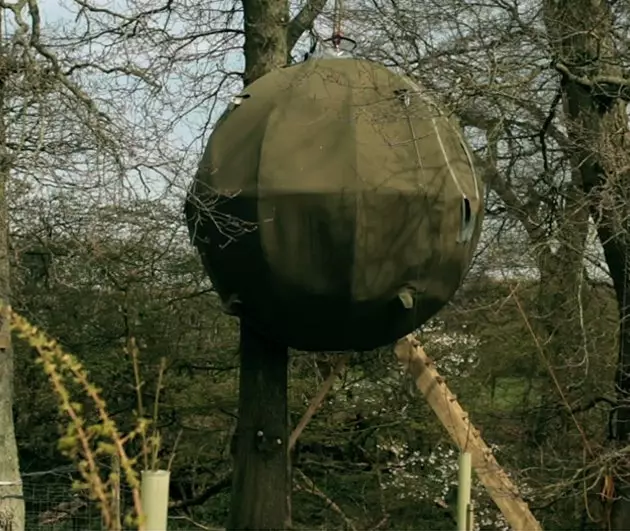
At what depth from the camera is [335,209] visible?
512 centimetres

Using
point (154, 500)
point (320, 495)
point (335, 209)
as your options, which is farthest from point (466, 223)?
point (320, 495)

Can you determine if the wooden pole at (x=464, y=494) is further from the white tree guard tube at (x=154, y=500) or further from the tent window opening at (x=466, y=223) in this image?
the tent window opening at (x=466, y=223)

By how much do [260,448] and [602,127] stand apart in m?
3.52

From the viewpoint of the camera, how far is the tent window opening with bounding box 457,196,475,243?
539cm

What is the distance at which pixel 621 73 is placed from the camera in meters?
7.95

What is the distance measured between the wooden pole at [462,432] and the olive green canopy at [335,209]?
7.47 ft

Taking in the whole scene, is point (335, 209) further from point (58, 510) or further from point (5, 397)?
point (58, 510)

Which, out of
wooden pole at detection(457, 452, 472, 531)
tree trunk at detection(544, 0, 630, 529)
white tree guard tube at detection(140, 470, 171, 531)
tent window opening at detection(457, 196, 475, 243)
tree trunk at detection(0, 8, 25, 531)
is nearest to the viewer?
white tree guard tube at detection(140, 470, 171, 531)

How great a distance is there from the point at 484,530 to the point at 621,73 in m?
6.08

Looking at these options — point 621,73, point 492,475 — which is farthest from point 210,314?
point 621,73

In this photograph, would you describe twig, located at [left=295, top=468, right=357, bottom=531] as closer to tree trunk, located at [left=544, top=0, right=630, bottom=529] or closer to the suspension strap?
tree trunk, located at [left=544, top=0, right=630, bottom=529]

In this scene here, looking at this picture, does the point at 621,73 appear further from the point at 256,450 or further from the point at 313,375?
the point at 313,375

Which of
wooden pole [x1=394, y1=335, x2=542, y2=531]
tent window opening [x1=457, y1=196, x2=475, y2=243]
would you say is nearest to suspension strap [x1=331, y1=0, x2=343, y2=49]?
tent window opening [x1=457, y1=196, x2=475, y2=243]

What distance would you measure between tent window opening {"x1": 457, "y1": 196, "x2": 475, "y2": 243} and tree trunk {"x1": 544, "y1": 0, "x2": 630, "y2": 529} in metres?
A: 1.83
